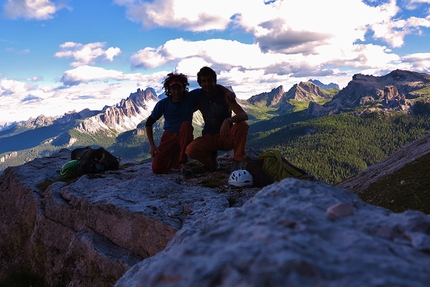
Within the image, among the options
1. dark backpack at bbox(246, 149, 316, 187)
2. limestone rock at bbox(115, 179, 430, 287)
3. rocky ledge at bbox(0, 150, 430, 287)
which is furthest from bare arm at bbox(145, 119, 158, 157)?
limestone rock at bbox(115, 179, 430, 287)

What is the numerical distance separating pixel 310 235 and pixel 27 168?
18853 mm

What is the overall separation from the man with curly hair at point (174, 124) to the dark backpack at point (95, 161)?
3330 mm

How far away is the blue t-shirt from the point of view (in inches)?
551

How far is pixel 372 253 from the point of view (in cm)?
286

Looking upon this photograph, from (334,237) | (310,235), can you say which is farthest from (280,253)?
(334,237)

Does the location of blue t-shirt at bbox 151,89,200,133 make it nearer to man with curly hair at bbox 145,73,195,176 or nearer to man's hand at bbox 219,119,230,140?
man with curly hair at bbox 145,73,195,176

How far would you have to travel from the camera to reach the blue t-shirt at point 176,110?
14.0 metres

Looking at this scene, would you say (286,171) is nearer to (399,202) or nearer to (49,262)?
(49,262)

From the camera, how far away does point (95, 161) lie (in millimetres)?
15891

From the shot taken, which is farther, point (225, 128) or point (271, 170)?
point (225, 128)

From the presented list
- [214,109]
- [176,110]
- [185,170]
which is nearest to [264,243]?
[214,109]

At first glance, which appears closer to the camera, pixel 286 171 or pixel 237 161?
pixel 286 171

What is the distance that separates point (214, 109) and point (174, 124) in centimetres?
240

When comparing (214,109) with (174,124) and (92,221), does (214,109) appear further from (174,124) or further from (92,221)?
(92,221)
